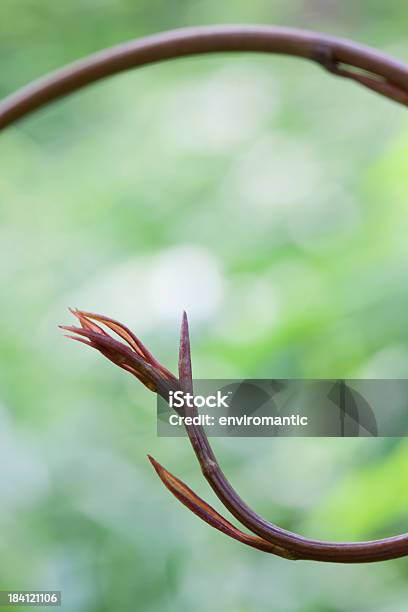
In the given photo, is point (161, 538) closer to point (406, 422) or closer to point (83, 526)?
point (83, 526)

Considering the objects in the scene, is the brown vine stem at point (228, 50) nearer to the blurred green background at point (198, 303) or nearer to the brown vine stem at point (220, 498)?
the brown vine stem at point (220, 498)

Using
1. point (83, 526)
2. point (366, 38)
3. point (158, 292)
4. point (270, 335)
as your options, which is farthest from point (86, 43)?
point (83, 526)

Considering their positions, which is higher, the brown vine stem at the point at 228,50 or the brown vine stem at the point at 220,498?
the brown vine stem at the point at 228,50

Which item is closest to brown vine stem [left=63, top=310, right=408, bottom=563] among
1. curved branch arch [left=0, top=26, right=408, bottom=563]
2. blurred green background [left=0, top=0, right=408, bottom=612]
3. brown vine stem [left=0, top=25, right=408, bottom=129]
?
curved branch arch [left=0, top=26, right=408, bottom=563]

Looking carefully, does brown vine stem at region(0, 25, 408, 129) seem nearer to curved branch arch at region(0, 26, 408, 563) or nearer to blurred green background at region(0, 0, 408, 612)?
curved branch arch at region(0, 26, 408, 563)

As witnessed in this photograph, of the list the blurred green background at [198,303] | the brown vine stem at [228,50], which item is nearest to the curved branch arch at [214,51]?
the brown vine stem at [228,50]

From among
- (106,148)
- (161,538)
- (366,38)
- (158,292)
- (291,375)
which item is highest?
(366,38)

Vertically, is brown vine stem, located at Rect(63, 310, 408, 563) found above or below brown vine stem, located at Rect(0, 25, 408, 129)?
below
